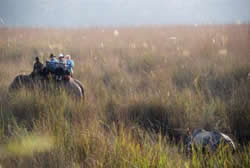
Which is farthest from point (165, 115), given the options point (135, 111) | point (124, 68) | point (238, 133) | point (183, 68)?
point (124, 68)

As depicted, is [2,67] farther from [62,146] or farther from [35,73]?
[62,146]

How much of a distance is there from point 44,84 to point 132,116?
3.46 ft

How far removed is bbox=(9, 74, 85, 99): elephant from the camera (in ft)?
9.36

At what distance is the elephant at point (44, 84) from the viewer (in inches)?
112

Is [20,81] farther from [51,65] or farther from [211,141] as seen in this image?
[211,141]

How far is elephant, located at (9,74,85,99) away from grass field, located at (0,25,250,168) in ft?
0.39

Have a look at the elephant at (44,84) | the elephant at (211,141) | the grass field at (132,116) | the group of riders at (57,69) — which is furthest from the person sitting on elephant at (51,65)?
the elephant at (211,141)

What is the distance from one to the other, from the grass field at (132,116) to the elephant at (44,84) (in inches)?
4.7

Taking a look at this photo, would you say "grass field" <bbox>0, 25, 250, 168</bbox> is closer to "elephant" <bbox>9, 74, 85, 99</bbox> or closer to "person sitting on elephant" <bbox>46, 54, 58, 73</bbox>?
"elephant" <bbox>9, 74, 85, 99</bbox>

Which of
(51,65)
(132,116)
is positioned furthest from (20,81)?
(132,116)

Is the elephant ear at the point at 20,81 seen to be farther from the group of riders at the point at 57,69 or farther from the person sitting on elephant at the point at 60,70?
the person sitting on elephant at the point at 60,70

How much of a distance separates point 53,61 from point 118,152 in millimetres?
1602

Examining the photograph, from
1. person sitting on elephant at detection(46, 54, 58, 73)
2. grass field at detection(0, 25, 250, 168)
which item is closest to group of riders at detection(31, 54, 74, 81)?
person sitting on elephant at detection(46, 54, 58, 73)

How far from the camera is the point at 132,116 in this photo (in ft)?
9.11
